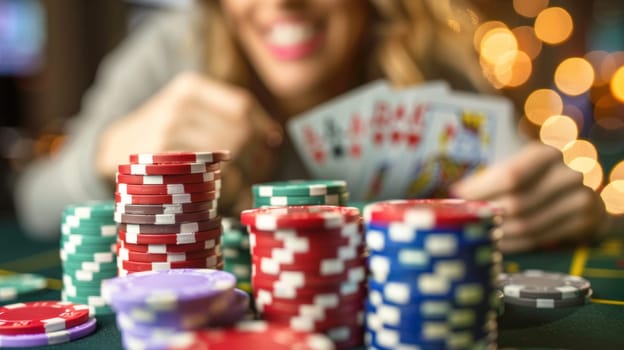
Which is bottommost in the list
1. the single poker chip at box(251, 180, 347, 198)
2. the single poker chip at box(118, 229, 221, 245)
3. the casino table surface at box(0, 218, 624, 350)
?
the casino table surface at box(0, 218, 624, 350)

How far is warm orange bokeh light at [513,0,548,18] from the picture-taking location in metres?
9.68

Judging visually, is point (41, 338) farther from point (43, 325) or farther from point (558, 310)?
point (558, 310)

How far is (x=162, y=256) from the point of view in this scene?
1.51 m

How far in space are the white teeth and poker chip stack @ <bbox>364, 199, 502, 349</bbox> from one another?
2.06 m

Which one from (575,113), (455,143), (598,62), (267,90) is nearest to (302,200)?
(455,143)

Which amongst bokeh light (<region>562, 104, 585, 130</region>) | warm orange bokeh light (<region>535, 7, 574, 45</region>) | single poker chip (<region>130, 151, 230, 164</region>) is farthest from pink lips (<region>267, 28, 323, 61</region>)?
bokeh light (<region>562, 104, 585, 130</region>)

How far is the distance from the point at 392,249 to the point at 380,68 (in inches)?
94.8

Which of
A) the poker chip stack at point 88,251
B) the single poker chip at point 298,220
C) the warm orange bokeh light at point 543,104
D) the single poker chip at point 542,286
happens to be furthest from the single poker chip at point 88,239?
the warm orange bokeh light at point 543,104

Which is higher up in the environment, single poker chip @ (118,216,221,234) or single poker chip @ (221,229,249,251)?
single poker chip @ (118,216,221,234)

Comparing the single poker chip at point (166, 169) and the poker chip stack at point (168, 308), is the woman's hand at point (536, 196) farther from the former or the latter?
the poker chip stack at point (168, 308)

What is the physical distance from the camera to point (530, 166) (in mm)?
2484

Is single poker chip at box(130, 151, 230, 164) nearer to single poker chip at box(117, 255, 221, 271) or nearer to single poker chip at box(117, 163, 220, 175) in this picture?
single poker chip at box(117, 163, 220, 175)

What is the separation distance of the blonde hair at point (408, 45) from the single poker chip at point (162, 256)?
191 cm

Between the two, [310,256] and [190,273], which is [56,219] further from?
[310,256]
